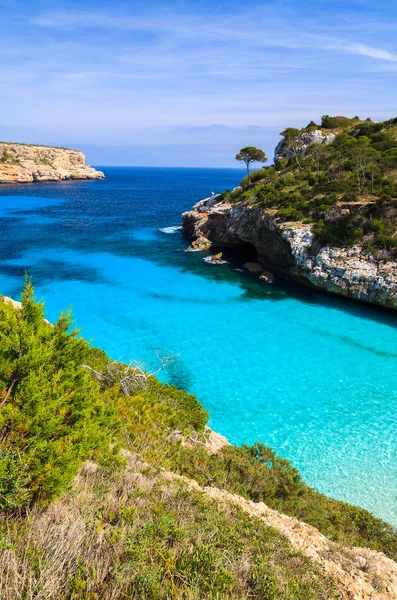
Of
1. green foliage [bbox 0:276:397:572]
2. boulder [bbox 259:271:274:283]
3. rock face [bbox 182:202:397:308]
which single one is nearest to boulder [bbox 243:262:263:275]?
rock face [bbox 182:202:397:308]

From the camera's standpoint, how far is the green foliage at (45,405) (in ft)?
18.0

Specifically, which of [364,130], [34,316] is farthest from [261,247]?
[34,316]

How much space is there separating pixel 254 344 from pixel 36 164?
125 metres

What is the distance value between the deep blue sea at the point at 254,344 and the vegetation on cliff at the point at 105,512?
14.4ft

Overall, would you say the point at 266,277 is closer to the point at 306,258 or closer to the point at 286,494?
the point at 306,258

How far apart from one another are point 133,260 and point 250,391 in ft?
78.5

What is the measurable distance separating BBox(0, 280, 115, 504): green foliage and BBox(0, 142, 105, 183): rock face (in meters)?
120

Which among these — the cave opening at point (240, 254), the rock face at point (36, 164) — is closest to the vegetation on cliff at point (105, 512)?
the cave opening at point (240, 254)

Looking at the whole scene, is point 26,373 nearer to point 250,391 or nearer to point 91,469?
point 91,469

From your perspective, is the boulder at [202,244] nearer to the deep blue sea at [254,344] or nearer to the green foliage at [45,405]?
the deep blue sea at [254,344]

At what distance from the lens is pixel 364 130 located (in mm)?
42969

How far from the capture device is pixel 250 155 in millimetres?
44812

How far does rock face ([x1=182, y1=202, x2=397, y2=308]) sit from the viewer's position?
24703 millimetres

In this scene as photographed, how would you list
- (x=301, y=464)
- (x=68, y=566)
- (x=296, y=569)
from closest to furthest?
1. (x=68, y=566)
2. (x=296, y=569)
3. (x=301, y=464)
